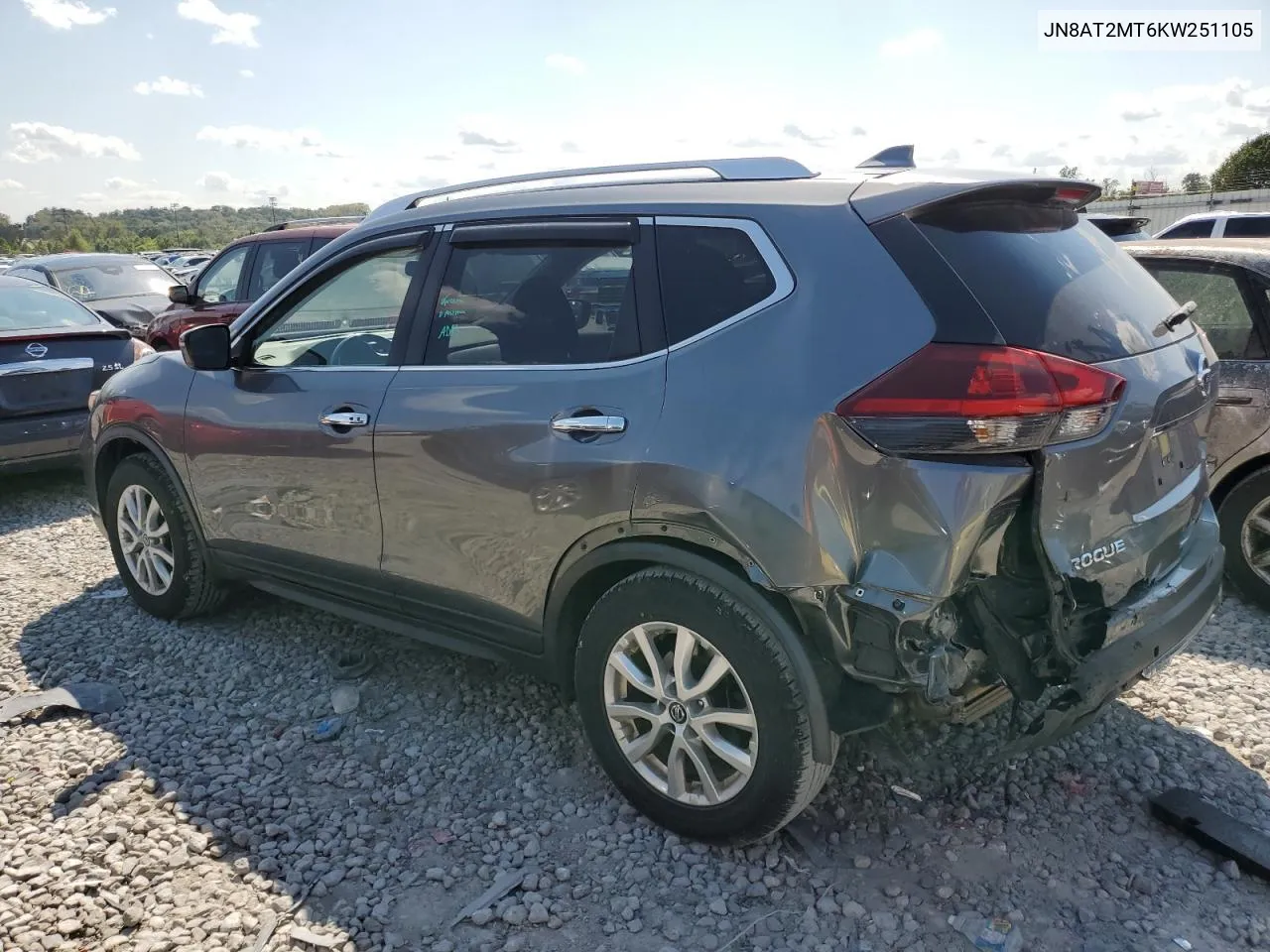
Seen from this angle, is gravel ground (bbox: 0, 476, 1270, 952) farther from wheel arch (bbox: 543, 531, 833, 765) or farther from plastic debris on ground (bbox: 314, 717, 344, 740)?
wheel arch (bbox: 543, 531, 833, 765)

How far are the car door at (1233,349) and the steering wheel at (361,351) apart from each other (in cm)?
356

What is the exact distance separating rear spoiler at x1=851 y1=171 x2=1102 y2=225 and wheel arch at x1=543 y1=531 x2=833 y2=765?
988mm

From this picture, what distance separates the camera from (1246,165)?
39969 mm

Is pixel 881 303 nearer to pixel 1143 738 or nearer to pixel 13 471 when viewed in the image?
pixel 1143 738

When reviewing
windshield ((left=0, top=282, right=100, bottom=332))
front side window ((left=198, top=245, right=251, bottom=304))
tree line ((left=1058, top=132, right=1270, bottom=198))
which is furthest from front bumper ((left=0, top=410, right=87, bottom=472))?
tree line ((left=1058, top=132, right=1270, bottom=198))

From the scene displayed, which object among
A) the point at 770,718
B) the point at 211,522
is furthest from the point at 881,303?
the point at 211,522

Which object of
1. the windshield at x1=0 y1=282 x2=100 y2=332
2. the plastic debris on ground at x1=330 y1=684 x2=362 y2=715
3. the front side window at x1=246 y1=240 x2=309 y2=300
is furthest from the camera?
the front side window at x1=246 y1=240 x2=309 y2=300

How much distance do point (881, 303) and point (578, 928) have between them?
6.06ft

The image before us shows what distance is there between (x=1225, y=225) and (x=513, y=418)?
15889 millimetres

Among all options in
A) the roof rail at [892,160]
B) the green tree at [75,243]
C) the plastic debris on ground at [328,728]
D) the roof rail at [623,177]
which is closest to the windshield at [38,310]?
the roof rail at [623,177]

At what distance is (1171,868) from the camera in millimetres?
2758

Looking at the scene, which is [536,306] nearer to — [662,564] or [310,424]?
[662,564]

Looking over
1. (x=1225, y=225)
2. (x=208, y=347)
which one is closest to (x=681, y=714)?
(x=208, y=347)

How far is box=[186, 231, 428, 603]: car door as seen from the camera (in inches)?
139
